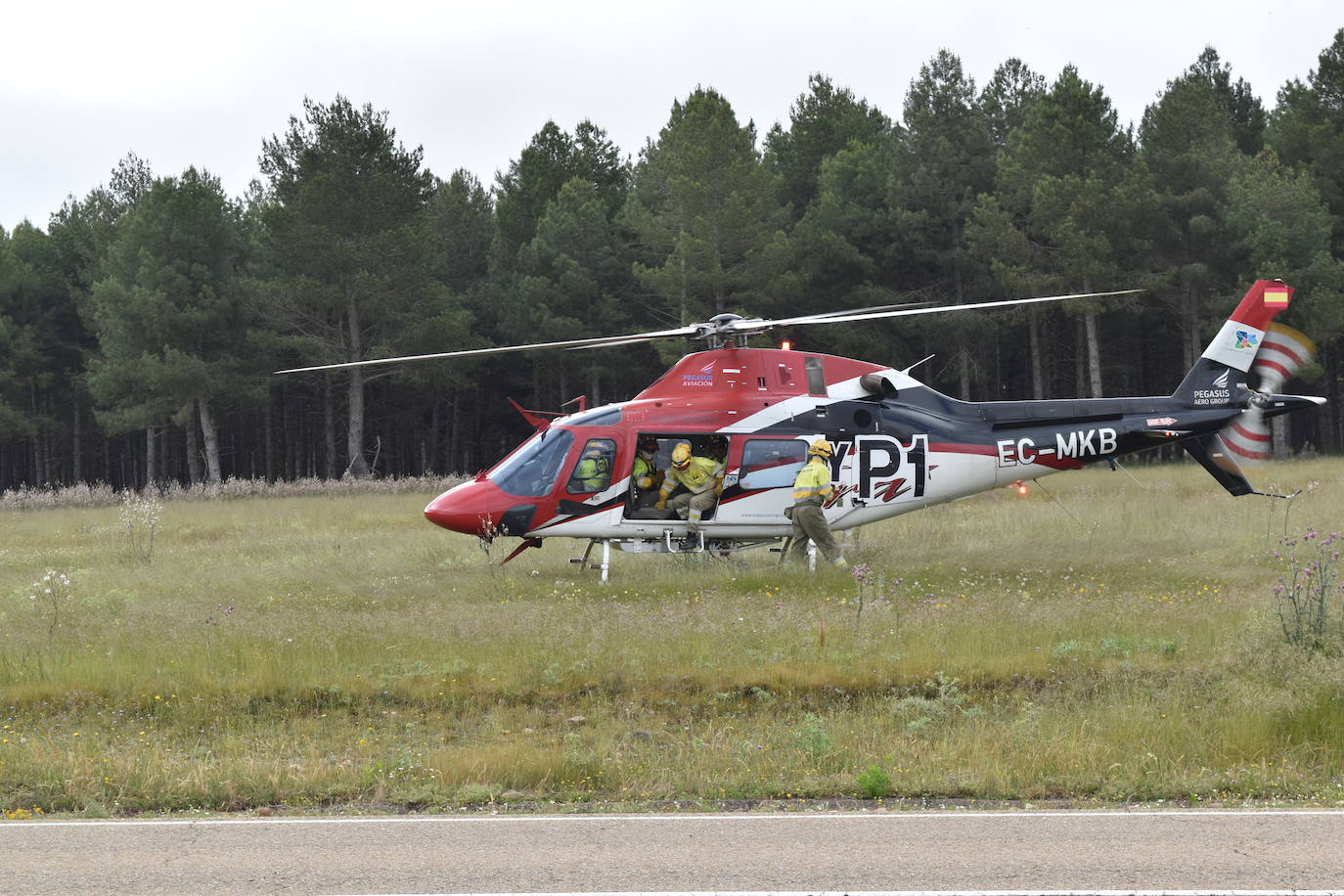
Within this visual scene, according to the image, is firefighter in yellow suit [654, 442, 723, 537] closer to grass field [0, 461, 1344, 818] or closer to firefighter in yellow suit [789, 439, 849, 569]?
grass field [0, 461, 1344, 818]

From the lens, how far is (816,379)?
17328 millimetres

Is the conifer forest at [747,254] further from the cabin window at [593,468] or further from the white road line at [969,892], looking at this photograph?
the white road line at [969,892]

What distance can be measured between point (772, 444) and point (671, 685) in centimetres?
644

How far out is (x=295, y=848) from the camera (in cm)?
671

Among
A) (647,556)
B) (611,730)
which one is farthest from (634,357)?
(611,730)

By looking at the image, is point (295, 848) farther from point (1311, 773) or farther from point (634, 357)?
point (634, 357)

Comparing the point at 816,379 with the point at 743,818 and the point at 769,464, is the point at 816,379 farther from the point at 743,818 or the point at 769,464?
the point at 743,818

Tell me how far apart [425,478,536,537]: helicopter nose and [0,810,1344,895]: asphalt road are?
918 centimetres

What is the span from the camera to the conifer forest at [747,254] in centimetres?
4341

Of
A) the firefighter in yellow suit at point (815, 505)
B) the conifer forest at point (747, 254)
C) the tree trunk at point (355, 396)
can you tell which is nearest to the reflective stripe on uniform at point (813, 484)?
the firefighter in yellow suit at point (815, 505)

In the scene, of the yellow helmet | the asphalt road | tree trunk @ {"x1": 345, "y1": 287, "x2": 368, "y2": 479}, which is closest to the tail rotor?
the yellow helmet

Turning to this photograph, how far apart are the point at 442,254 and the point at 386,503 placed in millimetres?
29017

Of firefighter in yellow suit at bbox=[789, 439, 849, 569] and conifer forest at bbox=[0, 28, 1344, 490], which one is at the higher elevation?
conifer forest at bbox=[0, 28, 1344, 490]

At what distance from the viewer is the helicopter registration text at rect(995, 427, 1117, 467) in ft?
58.5
